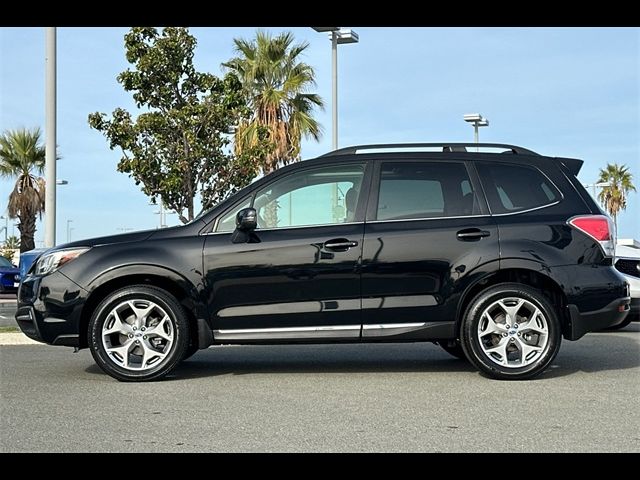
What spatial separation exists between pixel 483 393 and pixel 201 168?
1427cm

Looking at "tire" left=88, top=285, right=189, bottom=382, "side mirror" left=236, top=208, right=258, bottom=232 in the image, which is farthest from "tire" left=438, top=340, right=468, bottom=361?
"tire" left=88, top=285, right=189, bottom=382

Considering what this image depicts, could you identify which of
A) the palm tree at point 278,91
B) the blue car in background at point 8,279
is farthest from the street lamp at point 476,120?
the blue car in background at point 8,279

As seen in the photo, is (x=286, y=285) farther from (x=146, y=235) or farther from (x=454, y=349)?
(x=454, y=349)

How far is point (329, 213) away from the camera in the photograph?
7410 millimetres

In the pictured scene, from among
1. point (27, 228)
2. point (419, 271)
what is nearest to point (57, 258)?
point (419, 271)

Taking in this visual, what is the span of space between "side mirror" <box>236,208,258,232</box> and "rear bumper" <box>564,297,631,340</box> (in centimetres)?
267

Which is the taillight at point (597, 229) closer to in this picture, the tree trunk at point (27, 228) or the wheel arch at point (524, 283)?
the wheel arch at point (524, 283)

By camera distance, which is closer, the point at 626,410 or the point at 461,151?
the point at 626,410

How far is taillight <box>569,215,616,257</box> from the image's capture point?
7.39m

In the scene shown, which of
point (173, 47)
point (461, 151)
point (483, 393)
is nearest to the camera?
point (483, 393)

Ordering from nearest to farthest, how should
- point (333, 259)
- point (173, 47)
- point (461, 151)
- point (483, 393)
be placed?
point (483, 393) < point (333, 259) < point (461, 151) < point (173, 47)

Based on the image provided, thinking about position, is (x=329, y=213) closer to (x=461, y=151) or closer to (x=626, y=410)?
(x=461, y=151)

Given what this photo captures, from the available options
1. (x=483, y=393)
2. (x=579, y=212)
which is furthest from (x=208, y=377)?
(x=579, y=212)
